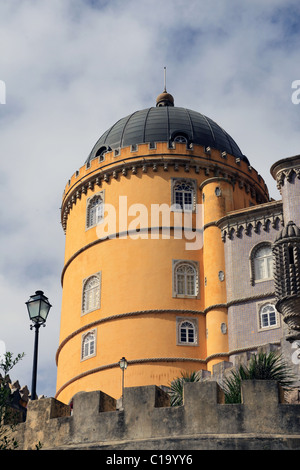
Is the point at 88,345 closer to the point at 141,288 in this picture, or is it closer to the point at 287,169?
the point at 141,288

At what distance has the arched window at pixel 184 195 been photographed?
41406 millimetres

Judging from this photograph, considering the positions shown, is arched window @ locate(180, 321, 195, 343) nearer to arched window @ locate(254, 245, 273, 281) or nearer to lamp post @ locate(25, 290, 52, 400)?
arched window @ locate(254, 245, 273, 281)

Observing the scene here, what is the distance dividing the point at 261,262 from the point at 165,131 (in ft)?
33.5

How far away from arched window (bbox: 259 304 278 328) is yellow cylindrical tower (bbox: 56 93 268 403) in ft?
6.56

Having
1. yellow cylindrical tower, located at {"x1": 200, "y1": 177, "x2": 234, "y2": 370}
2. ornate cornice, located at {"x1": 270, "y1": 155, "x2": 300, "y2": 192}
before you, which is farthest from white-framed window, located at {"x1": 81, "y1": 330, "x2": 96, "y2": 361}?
ornate cornice, located at {"x1": 270, "y1": 155, "x2": 300, "y2": 192}

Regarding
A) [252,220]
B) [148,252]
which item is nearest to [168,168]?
[148,252]

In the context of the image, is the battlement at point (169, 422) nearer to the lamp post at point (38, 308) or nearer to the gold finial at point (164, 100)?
the lamp post at point (38, 308)

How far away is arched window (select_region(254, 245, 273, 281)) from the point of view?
37.2 m

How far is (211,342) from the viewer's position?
124 feet

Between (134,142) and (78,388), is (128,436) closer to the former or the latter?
(78,388)

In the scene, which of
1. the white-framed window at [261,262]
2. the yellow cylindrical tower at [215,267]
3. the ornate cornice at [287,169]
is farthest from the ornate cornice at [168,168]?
the ornate cornice at [287,169]

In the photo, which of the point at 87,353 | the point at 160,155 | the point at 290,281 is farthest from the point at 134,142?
the point at 290,281

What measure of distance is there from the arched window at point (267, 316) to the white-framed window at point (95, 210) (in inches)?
410

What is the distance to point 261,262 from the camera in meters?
37.5
